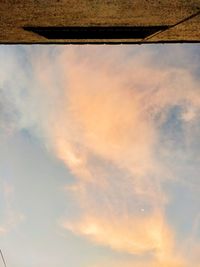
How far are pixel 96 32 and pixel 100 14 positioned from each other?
1.01m

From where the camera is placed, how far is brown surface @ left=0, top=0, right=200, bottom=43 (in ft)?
18.3

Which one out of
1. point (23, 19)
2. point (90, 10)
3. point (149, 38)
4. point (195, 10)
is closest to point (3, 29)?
point (23, 19)

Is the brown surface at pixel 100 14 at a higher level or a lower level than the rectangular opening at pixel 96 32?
lower

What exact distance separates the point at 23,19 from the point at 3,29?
0.62m

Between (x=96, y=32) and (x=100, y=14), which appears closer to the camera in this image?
(x=100, y=14)

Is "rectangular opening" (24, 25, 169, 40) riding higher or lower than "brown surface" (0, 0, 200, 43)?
higher

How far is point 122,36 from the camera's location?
284 inches

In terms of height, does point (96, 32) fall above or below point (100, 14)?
above

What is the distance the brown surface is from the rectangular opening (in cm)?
20

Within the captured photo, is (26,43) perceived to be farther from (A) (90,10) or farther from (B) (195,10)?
(B) (195,10)

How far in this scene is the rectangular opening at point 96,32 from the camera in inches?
263

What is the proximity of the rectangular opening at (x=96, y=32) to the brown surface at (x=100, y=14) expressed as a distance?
0.20m

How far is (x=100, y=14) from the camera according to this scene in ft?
19.6

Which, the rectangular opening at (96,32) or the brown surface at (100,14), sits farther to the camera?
the rectangular opening at (96,32)
